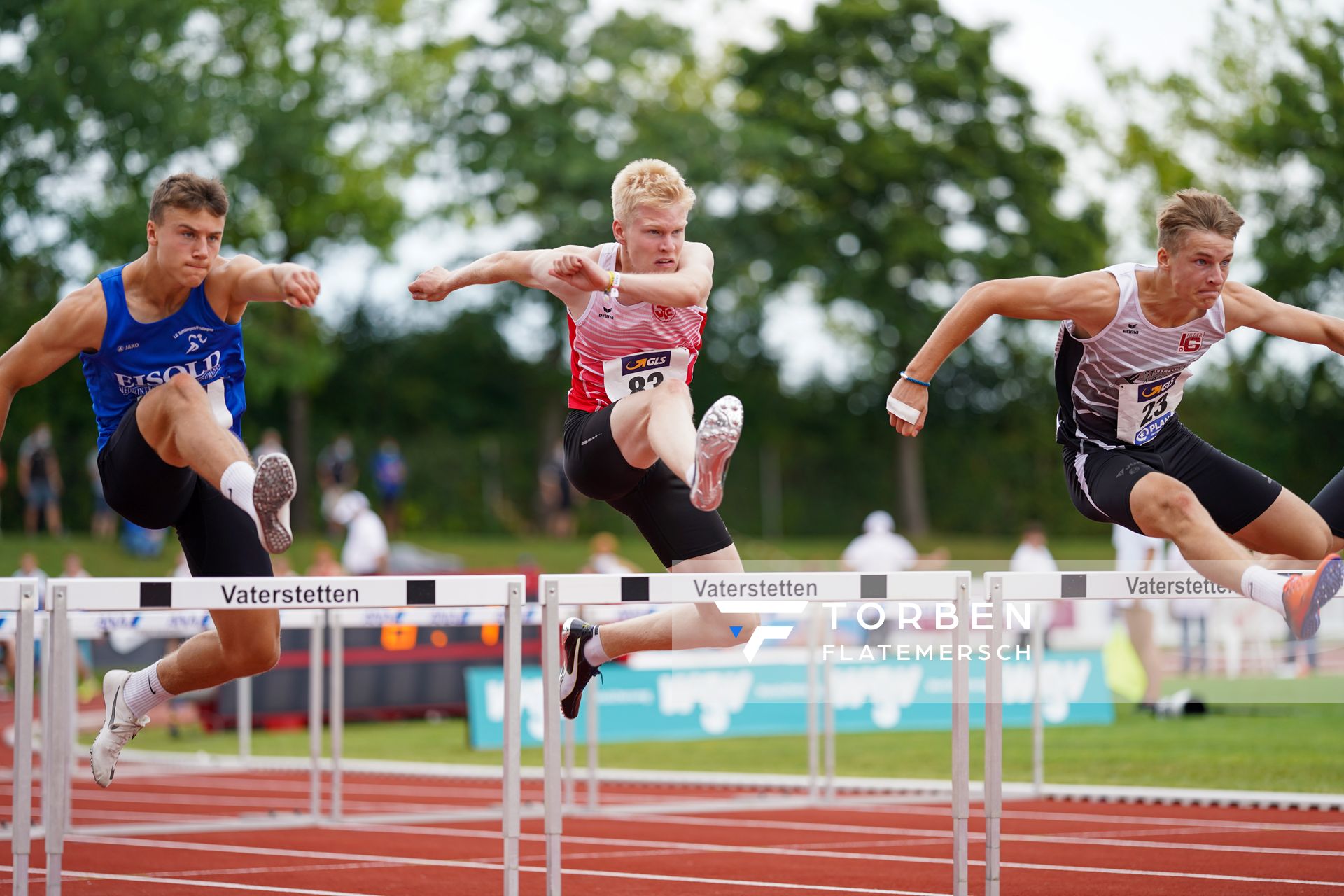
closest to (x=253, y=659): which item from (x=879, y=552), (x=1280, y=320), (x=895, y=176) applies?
(x=1280, y=320)

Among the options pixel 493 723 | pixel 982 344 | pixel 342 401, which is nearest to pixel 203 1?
pixel 342 401

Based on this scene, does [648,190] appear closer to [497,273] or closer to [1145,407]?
[497,273]

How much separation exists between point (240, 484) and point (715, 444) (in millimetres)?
1544

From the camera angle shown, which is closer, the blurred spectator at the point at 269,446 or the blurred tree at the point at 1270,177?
the blurred spectator at the point at 269,446

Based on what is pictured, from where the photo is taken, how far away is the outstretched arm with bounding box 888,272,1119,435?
5180 millimetres

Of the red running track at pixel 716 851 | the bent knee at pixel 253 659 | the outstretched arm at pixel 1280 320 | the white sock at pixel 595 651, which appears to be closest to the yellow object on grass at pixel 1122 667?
the red running track at pixel 716 851

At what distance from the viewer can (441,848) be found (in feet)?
24.7

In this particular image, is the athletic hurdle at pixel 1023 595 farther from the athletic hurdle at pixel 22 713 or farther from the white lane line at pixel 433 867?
the athletic hurdle at pixel 22 713

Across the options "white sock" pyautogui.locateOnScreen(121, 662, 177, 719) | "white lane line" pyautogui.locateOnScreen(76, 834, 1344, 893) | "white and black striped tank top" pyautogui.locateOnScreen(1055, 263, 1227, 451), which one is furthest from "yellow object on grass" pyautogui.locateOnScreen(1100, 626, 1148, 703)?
"white sock" pyautogui.locateOnScreen(121, 662, 177, 719)

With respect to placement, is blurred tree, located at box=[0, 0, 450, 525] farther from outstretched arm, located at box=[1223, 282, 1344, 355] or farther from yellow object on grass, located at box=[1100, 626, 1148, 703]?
outstretched arm, located at box=[1223, 282, 1344, 355]

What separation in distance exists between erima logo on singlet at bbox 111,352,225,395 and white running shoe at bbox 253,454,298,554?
616mm

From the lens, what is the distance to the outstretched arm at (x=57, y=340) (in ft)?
16.1

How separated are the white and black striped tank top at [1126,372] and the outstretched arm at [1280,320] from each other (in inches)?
2.4

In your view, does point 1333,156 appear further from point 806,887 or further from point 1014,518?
point 806,887
